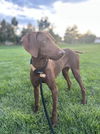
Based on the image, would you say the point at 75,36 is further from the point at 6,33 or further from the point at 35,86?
the point at 35,86

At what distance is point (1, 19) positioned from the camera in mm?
40781

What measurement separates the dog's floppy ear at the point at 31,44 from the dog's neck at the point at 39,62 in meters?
0.18

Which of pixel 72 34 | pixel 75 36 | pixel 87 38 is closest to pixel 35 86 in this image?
pixel 72 34

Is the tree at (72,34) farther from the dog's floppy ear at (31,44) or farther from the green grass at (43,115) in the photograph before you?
the dog's floppy ear at (31,44)

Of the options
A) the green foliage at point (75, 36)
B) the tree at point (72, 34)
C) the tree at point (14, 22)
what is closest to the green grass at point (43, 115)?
the tree at point (14, 22)

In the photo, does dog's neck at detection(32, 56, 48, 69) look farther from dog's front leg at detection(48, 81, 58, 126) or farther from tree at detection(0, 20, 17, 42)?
tree at detection(0, 20, 17, 42)

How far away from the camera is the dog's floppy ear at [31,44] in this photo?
2113mm

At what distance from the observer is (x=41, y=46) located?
7.21 feet

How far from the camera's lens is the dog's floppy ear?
6.93ft

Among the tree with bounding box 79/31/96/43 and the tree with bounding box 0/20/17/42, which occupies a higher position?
the tree with bounding box 0/20/17/42

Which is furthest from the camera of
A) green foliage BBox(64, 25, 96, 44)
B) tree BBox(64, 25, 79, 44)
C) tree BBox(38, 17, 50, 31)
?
green foliage BBox(64, 25, 96, 44)

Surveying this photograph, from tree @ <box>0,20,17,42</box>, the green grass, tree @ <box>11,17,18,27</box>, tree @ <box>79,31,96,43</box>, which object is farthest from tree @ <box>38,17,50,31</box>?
the green grass

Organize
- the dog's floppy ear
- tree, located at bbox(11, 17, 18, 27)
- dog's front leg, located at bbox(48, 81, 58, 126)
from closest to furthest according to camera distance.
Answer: the dog's floppy ear < dog's front leg, located at bbox(48, 81, 58, 126) < tree, located at bbox(11, 17, 18, 27)

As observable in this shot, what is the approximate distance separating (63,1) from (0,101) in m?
7.87
